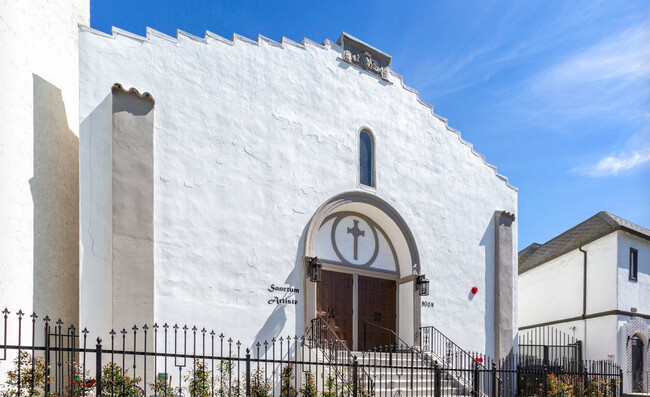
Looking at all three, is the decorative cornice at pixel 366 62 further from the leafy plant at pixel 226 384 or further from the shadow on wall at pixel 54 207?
the leafy plant at pixel 226 384

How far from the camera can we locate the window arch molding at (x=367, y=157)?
14.2 m

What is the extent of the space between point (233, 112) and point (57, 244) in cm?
431

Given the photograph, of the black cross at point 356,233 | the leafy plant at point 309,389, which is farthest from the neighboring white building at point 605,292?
the leafy plant at point 309,389

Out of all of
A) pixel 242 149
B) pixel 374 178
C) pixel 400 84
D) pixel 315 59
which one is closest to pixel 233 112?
pixel 242 149

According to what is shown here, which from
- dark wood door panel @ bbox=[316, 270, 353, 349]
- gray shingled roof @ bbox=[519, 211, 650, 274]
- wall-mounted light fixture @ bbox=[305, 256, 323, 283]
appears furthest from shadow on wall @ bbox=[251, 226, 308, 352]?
gray shingled roof @ bbox=[519, 211, 650, 274]

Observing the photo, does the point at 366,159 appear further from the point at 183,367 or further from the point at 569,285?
the point at 569,285

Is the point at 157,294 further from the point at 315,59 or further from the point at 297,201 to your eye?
the point at 315,59

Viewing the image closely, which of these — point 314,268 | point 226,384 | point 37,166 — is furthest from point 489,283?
point 37,166

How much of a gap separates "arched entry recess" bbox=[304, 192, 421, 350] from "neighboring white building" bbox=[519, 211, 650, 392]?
8385 mm

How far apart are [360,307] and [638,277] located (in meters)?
11.5

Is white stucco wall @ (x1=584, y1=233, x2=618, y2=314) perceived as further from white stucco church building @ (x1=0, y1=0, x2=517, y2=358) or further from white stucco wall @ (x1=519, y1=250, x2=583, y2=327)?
white stucco church building @ (x1=0, y1=0, x2=517, y2=358)

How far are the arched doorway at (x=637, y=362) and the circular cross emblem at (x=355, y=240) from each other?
1042cm

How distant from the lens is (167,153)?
1088 cm

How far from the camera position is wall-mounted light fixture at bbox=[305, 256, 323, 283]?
40.5 feet
